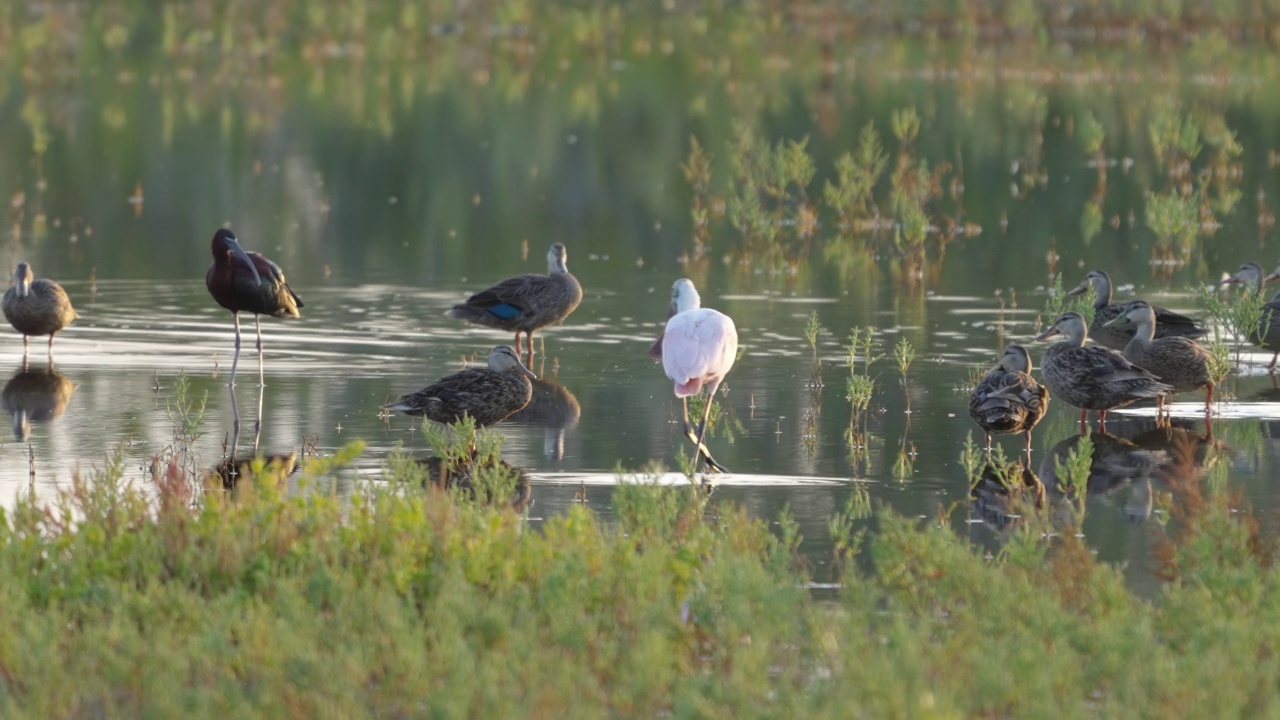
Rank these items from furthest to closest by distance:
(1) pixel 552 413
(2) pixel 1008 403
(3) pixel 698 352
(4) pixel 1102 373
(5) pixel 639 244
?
(5) pixel 639 244 < (1) pixel 552 413 < (4) pixel 1102 373 < (2) pixel 1008 403 < (3) pixel 698 352

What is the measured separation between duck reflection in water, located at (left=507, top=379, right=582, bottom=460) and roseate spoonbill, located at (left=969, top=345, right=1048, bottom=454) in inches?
97.3

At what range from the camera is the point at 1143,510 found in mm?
11023

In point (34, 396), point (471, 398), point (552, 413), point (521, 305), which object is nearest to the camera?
point (471, 398)

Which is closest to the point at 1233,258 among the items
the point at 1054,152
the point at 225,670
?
the point at 1054,152

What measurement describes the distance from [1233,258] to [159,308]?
11009mm

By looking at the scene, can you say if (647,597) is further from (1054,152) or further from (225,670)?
(1054,152)

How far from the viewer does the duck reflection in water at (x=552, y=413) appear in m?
13.0

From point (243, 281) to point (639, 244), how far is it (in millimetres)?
9694

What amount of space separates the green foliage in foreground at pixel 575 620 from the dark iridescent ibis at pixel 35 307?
6.95 m

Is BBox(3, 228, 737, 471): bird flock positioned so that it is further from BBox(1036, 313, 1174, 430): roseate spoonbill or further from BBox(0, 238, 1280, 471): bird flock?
BBox(1036, 313, 1174, 430): roseate spoonbill

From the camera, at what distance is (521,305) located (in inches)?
637

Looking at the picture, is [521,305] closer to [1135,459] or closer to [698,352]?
[698,352]

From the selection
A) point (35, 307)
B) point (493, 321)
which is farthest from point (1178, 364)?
point (35, 307)

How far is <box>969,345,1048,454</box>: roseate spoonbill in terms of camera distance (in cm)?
1234
